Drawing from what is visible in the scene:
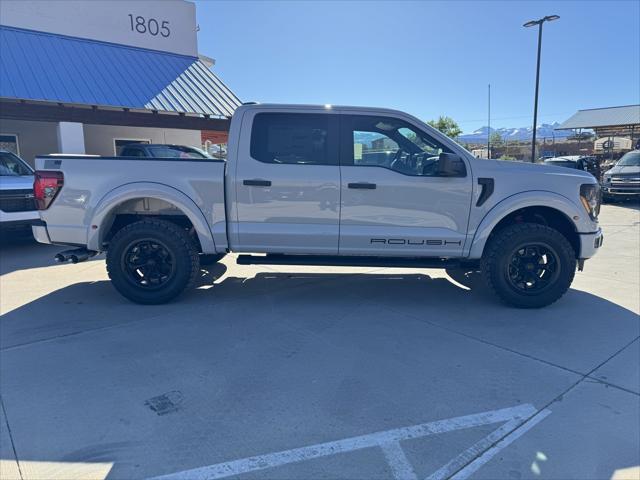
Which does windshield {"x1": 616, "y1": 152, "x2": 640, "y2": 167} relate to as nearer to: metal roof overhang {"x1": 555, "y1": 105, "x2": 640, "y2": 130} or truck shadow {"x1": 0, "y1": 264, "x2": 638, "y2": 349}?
truck shadow {"x1": 0, "y1": 264, "x2": 638, "y2": 349}

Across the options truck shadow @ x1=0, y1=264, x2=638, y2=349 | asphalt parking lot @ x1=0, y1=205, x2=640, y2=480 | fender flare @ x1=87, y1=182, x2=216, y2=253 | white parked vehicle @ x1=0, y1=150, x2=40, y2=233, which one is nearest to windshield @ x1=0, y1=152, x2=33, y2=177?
white parked vehicle @ x1=0, y1=150, x2=40, y2=233

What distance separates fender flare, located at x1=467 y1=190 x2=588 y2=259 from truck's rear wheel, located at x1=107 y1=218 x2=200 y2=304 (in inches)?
127

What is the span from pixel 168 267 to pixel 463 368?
3.32 metres

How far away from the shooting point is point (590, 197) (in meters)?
4.64

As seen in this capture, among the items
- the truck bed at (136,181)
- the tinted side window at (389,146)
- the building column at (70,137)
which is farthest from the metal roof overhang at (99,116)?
the tinted side window at (389,146)

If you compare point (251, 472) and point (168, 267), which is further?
point (168, 267)

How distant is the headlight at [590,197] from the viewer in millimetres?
4609

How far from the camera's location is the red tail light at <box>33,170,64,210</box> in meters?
4.64

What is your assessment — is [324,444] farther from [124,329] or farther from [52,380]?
[124,329]

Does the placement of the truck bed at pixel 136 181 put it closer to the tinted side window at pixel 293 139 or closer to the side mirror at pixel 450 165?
the tinted side window at pixel 293 139

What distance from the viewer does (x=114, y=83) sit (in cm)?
1305

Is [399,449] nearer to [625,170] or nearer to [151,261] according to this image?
[151,261]

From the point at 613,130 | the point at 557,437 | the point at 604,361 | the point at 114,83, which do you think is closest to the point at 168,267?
the point at 557,437

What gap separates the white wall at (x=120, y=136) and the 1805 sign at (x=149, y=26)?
3591 mm
